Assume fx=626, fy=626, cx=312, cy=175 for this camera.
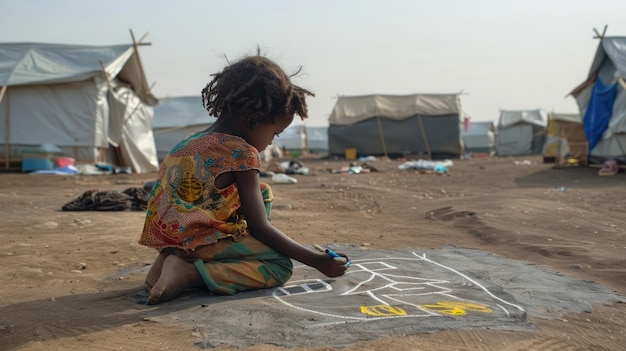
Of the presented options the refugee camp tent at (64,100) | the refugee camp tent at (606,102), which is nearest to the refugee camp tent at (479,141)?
the refugee camp tent at (606,102)

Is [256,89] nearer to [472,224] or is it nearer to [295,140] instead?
[472,224]

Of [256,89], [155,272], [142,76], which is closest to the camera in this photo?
[256,89]

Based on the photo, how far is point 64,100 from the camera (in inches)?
521

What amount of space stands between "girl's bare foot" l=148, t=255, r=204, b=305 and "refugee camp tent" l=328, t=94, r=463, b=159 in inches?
818

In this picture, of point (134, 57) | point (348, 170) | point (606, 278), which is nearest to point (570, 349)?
point (606, 278)

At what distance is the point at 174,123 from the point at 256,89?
19.0m

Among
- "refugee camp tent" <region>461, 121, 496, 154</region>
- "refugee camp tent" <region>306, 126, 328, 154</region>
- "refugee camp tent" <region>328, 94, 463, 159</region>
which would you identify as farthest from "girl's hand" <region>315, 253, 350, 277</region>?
"refugee camp tent" <region>306, 126, 328, 154</region>

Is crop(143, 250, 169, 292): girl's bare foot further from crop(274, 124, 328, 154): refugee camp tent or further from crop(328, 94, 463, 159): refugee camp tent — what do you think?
crop(274, 124, 328, 154): refugee camp tent

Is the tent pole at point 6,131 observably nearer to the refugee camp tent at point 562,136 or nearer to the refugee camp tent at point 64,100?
the refugee camp tent at point 64,100

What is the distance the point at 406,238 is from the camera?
469cm

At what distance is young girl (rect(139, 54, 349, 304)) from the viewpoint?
272cm

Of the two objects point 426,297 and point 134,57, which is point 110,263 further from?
point 134,57

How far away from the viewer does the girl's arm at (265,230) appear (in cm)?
272

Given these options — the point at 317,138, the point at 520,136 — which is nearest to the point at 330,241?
the point at 520,136
